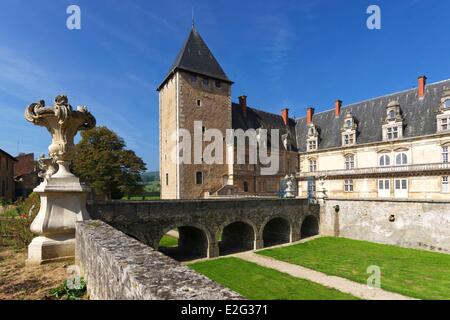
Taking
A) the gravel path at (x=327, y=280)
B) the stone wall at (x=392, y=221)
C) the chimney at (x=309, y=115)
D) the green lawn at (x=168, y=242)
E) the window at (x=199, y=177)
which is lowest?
the green lawn at (x=168, y=242)

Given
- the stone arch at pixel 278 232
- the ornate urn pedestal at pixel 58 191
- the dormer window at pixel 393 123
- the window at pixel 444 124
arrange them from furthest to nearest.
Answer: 1. the dormer window at pixel 393 123
2. the window at pixel 444 124
3. the stone arch at pixel 278 232
4. the ornate urn pedestal at pixel 58 191

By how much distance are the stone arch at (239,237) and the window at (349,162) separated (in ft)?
47.2

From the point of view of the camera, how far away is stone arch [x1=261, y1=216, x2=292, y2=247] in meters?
20.9

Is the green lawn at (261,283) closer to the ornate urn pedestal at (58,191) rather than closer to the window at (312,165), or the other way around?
the ornate urn pedestal at (58,191)

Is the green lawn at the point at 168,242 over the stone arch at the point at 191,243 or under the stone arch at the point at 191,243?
under

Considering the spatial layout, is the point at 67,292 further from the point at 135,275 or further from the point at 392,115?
the point at 392,115

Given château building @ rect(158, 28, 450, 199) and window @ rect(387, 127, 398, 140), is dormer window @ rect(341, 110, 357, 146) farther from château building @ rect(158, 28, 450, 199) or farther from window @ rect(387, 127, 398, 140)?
window @ rect(387, 127, 398, 140)

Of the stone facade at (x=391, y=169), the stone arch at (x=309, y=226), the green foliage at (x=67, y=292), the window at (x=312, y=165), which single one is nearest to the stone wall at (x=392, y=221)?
the stone arch at (x=309, y=226)

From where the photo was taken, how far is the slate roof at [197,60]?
26228 mm

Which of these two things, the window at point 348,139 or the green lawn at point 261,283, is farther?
the window at point 348,139

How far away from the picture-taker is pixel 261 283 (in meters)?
12.4

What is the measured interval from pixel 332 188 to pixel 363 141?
5.65m

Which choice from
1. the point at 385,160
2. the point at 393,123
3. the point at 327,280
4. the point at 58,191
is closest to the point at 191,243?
the point at 327,280

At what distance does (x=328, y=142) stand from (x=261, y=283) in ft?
71.1
